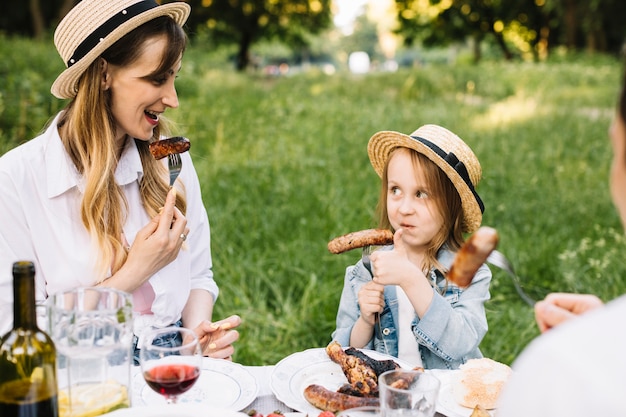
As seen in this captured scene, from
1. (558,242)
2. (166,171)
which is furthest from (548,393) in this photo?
(558,242)

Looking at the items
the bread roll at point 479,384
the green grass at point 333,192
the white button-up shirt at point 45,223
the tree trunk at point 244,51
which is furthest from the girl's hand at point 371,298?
the tree trunk at point 244,51

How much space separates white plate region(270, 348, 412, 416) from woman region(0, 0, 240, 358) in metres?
0.40

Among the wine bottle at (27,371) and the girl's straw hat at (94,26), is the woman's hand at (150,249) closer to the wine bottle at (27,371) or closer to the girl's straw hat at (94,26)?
the girl's straw hat at (94,26)

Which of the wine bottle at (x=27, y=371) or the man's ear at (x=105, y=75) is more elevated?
the man's ear at (x=105, y=75)

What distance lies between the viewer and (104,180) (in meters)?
2.54

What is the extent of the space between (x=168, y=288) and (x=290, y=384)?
93cm

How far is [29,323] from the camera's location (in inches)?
56.4

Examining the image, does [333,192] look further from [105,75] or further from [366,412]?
[366,412]

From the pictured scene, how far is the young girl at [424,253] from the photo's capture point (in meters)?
2.44

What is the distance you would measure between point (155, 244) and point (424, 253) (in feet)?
3.46

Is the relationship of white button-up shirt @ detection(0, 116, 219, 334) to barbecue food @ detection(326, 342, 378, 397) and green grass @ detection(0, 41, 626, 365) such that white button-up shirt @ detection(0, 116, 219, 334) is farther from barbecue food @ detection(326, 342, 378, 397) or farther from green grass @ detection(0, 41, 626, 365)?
green grass @ detection(0, 41, 626, 365)

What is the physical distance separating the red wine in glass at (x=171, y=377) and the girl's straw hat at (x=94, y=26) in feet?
4.57

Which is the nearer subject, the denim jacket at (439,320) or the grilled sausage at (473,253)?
the grilled sausage at (473,253)

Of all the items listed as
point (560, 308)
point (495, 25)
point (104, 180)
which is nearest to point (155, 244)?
point (104, 180)
